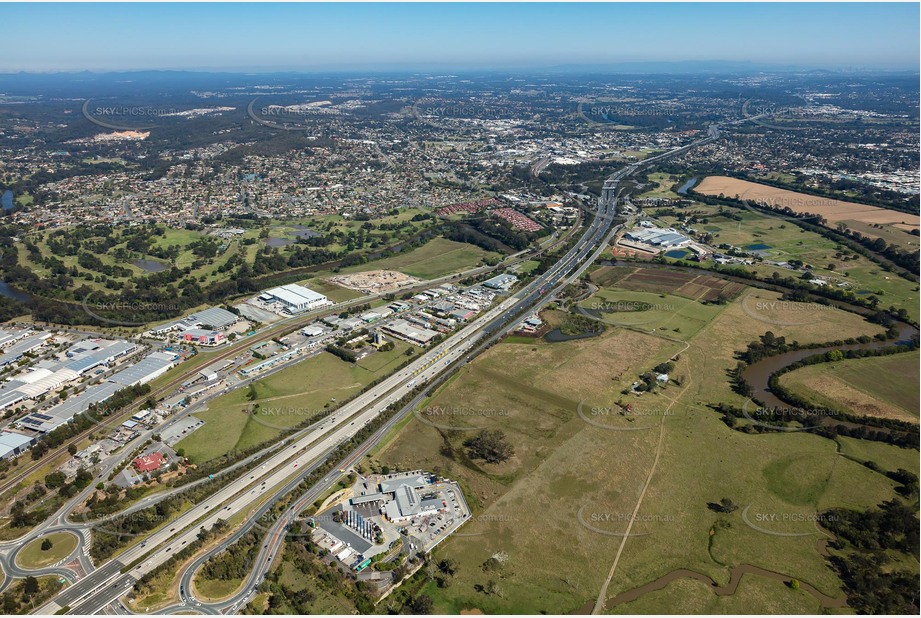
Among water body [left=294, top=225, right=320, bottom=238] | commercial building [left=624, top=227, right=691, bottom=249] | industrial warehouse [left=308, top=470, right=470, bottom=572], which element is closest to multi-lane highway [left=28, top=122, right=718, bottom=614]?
industrial warehouse [left=308, top=470, right=470, bottom=572]

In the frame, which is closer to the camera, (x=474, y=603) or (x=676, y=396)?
(x=474, y=603)

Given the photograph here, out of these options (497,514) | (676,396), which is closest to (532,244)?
(676,396)

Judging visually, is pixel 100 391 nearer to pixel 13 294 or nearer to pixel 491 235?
pixel 13 294

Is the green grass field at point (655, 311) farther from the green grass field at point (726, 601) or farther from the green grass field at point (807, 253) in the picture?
the green grass field at point (726, 601)

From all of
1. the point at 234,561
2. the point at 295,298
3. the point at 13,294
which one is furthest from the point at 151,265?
the point at 234,561

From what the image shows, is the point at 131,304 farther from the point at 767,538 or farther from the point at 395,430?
the point at 767,538

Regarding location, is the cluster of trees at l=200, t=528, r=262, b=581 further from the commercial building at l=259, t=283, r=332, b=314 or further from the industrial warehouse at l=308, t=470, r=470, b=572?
the commercial building at l=259, t=283, r=332, b=314

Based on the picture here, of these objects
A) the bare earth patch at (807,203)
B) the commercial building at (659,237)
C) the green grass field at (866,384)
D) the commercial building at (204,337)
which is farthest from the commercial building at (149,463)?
the bare earth patch at (807,203)
